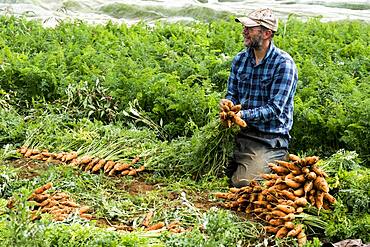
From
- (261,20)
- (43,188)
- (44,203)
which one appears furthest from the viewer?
(261,20)

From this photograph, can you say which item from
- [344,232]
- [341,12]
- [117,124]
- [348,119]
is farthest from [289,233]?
[341,12]

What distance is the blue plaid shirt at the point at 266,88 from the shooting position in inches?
228

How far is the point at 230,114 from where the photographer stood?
5.73m

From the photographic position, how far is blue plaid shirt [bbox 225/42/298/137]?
579 centimetres

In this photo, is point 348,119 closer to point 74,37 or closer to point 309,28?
point 309,28

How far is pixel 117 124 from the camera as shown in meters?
7.19

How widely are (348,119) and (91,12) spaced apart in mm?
8742

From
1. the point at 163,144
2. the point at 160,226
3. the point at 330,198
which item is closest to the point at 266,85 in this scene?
the point at 163,144

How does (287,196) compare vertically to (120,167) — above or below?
above

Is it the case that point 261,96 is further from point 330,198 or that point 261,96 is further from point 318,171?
point 330,198

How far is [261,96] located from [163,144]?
3.54 ft

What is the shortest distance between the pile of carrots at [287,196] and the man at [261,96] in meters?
0.60

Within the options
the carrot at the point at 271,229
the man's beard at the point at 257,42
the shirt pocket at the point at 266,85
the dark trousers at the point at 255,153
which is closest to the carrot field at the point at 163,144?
the carrot at the point at 271,229

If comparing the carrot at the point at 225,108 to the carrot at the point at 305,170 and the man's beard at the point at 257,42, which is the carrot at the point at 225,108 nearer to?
the man's beard at the point at 257,42
